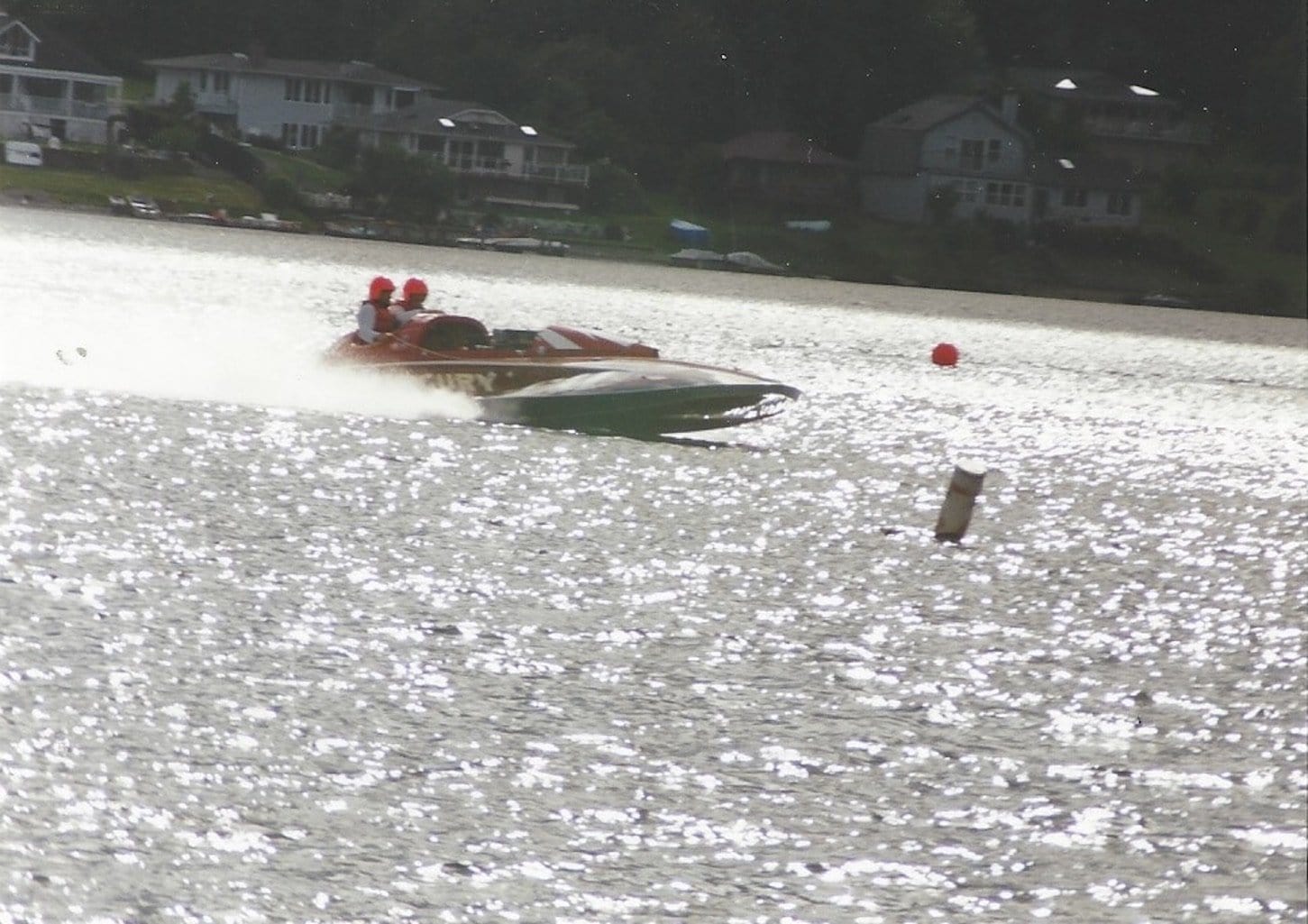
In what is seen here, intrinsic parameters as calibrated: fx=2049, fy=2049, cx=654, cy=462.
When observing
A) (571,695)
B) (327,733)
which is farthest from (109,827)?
(571,695)

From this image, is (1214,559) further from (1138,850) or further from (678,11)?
(678,11)

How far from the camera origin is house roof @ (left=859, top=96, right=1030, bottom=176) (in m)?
96.8

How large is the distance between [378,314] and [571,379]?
8.70 ft

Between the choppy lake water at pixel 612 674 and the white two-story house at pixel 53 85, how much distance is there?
8488cm

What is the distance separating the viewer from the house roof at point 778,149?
320ft

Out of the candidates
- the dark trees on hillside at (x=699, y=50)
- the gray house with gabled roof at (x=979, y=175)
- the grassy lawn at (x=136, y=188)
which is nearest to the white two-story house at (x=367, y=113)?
the dark trees on hillside at (x=699, y=50)

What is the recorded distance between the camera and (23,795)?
886 cm

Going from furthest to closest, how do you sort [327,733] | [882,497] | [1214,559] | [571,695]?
[882,497] → [1214,559] → [571,695] → [327,733]

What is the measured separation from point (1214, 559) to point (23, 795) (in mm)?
14354

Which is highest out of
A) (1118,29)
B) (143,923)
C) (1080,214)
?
(1118,29)

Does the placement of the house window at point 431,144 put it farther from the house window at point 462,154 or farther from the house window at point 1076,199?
the house window at point 1076,199

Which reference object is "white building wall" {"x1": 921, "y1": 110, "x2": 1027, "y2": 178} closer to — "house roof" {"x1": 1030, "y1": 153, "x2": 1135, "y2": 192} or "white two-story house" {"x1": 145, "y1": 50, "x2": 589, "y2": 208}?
"house roof" {"x1": 1030, "y1": 153, "x2": 1135, "y2": 192}

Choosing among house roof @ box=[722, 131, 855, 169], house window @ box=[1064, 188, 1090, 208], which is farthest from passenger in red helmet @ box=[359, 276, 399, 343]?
house window @ box=[1064, 188, 1090, 208]

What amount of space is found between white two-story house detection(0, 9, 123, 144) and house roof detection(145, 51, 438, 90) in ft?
11.3
